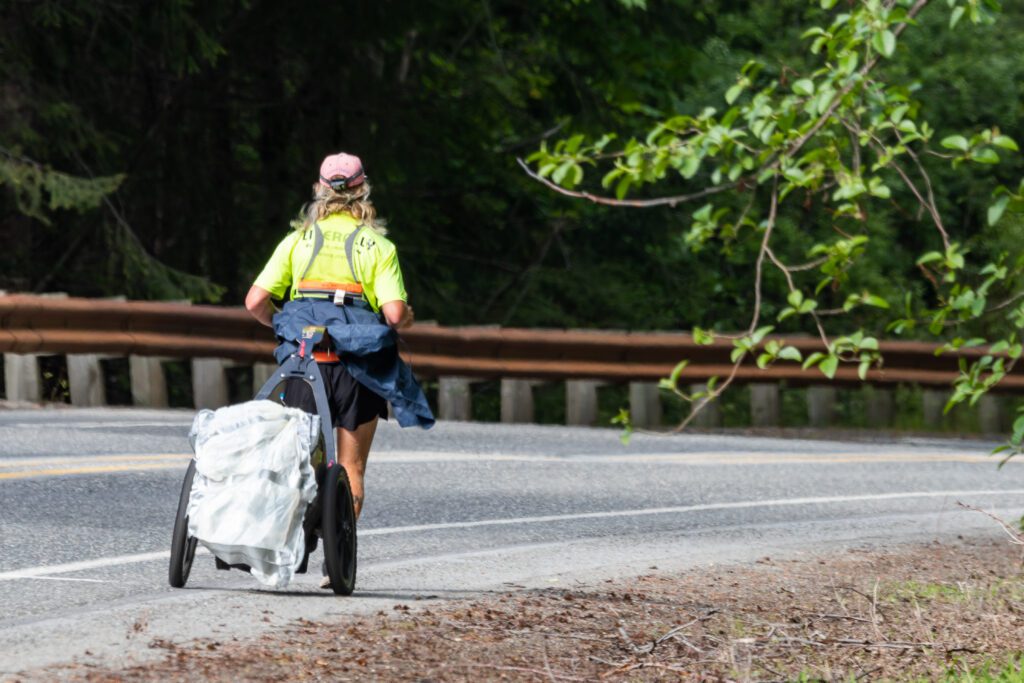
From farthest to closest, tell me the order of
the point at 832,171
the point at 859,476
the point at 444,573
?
1. the point at 859,476
2. the point at 444,573
3. the point at 832,171

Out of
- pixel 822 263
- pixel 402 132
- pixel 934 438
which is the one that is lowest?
pixel 934 438

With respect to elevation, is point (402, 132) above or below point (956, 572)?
above

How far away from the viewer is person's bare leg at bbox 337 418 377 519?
7461 mm

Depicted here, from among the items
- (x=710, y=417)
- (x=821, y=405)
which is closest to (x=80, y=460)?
(x=710, y=417)

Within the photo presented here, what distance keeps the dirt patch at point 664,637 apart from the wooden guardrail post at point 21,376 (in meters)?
8.00

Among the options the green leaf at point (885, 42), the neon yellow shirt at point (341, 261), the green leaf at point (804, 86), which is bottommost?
the neon yellow shirt at point (341, 261)

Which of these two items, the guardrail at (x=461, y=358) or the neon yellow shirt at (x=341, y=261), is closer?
the neon yellow shirt at (x=341, y=261)

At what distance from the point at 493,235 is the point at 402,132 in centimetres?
291

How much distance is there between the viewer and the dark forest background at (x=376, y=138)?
1880 cm

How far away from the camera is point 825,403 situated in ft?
58.1

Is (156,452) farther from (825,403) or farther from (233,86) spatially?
(233,86)

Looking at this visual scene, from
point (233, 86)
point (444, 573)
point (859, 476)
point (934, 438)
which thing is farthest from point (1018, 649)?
point (233, 86)

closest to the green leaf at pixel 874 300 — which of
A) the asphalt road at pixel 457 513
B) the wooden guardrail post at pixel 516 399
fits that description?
the asphalt road at pixel 457 513

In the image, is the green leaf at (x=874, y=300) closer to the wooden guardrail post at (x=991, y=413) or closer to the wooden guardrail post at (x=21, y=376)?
the wooden guardrail post at (x=21, y=376)
